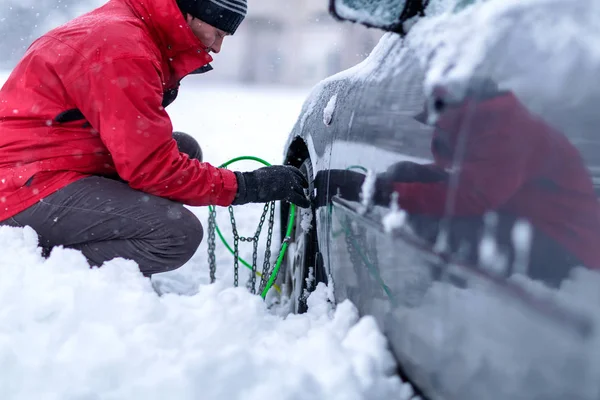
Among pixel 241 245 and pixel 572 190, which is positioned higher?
pixel 572 190

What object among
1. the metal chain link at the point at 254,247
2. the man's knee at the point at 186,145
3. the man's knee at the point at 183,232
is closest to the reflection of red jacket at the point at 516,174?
the man's knee at the point at 183,232

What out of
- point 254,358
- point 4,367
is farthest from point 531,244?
point 4,367

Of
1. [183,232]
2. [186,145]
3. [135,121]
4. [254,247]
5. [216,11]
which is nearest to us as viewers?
[135,121]

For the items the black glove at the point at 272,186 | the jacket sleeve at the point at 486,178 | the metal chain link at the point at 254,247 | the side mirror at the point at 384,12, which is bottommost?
the metal chain link at the point at 254,247

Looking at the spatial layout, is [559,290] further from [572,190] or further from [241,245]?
[241,245]

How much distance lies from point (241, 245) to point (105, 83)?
209 centimetres

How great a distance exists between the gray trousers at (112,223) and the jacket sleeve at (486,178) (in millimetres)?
1428

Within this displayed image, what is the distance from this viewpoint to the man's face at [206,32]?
225 cm

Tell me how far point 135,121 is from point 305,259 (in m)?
0.88

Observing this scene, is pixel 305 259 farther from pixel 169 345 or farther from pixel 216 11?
pixel 216 11

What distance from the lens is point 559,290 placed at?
2.55 ft

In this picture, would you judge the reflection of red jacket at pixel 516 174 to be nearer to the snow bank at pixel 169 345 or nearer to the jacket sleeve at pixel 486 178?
the jacket sleeve at pixel 486 178

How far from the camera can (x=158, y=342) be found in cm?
143

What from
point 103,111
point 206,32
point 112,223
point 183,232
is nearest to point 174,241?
point 183,232
